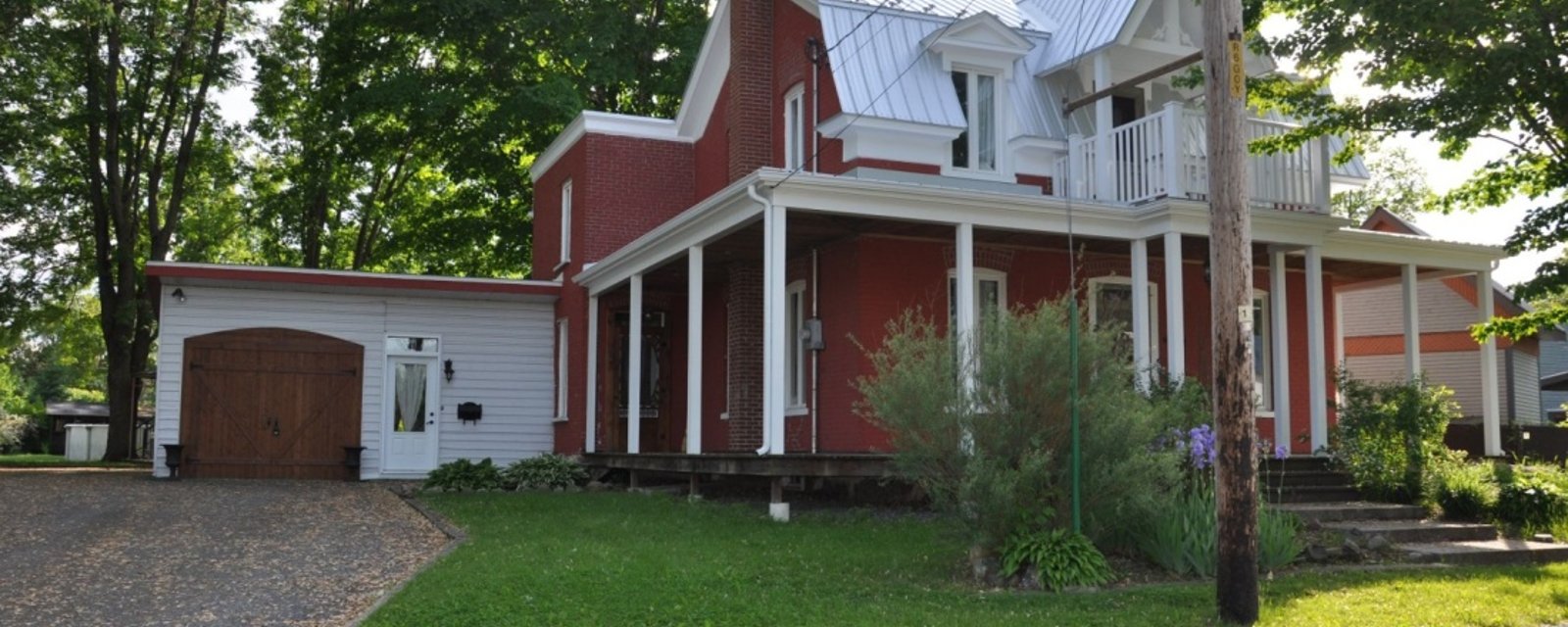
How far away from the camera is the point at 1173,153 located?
49.6 feet

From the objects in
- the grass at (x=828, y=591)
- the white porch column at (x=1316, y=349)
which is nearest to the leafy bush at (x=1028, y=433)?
the grass at (x=828, y=591)

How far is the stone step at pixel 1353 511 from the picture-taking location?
11906mm

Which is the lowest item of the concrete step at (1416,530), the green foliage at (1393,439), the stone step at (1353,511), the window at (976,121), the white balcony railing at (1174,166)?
the concrete step at (1416,530)

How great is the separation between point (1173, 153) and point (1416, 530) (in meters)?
5.11

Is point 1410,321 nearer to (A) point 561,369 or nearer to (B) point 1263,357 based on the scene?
(B) point 1263,357

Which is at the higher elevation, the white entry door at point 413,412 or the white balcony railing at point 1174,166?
the white balcony railing at point 1174,166

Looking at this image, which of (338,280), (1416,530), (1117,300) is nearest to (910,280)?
(1117,300)

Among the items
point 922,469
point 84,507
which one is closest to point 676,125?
point 84,507

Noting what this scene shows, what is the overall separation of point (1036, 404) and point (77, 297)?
31458mm

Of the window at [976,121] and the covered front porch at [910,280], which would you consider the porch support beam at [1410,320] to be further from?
the window at [976,121]

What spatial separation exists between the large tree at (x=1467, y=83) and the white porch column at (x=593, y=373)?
1047 centimetres

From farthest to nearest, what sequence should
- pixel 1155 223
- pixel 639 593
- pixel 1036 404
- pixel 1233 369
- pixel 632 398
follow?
pixel 632 398, pixel 1155 223, pixel 1036 404, pixel 639 593, pixel 1233 369

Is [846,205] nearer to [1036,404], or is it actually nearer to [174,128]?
[1036,404]

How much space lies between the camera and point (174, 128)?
30.7 m
